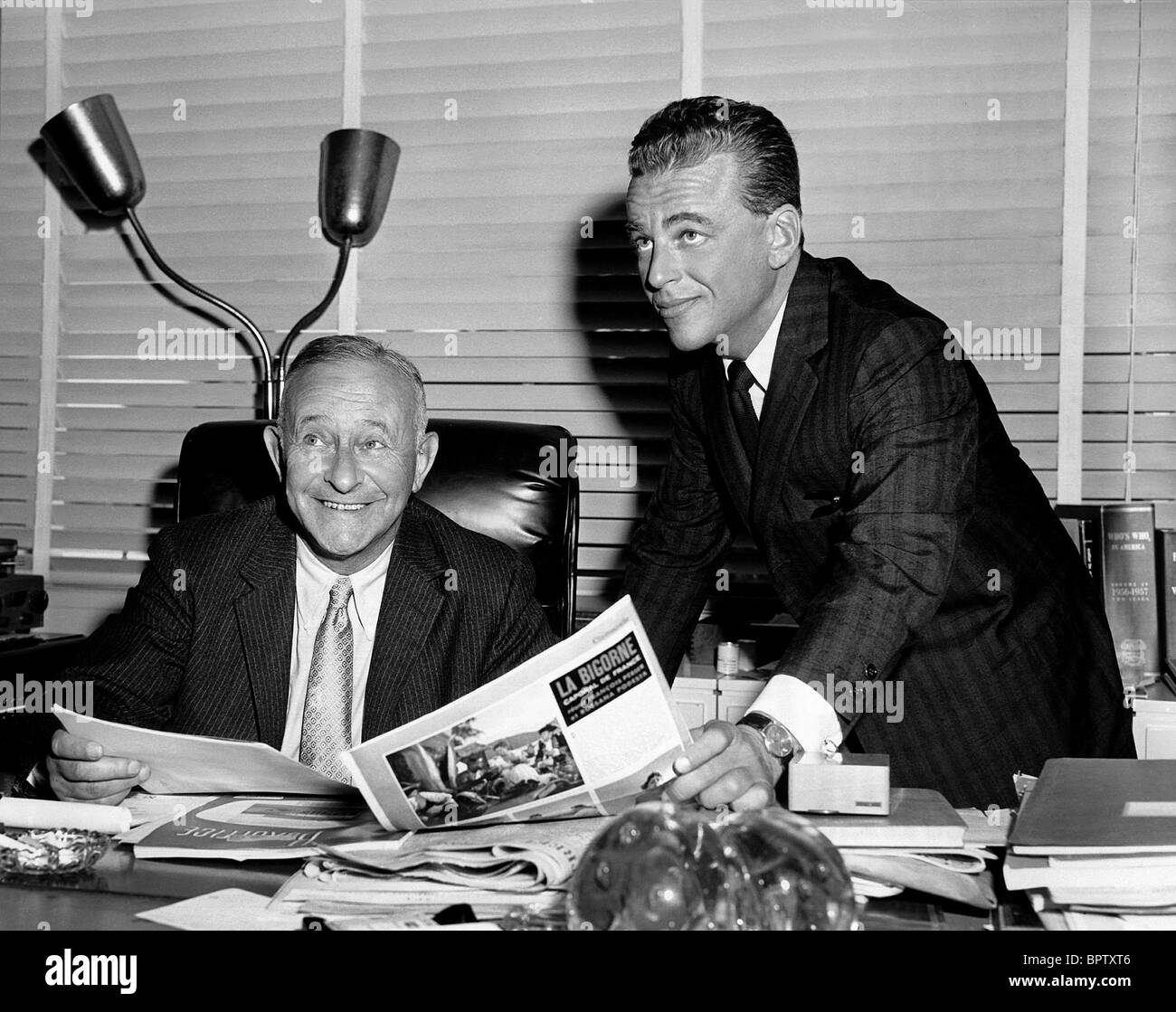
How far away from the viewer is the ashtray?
1.00 m

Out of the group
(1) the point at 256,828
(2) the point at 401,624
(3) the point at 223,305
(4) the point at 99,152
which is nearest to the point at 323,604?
(2) the point at 401,624

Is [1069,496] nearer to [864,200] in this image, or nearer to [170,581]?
[864,200]

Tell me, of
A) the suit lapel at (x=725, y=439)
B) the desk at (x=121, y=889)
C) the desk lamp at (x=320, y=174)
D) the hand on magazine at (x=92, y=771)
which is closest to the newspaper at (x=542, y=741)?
the desk at (x=121, y=889)

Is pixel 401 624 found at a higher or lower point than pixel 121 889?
higher

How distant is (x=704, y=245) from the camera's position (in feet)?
5.34

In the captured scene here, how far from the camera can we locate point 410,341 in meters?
3.02

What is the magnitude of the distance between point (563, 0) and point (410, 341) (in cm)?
88

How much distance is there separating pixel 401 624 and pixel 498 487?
37 cm

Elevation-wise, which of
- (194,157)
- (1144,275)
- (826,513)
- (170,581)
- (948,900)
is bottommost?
(948,900)

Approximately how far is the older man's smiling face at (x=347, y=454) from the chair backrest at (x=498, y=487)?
0.83 feet

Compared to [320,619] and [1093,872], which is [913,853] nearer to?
[1093,872]

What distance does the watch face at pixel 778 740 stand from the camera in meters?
1.24

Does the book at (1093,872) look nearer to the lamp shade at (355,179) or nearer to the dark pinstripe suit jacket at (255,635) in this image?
the dark pinstripe suit jacket at (255,635)

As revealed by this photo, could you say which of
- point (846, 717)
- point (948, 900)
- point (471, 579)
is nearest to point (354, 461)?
point (471, 579)
